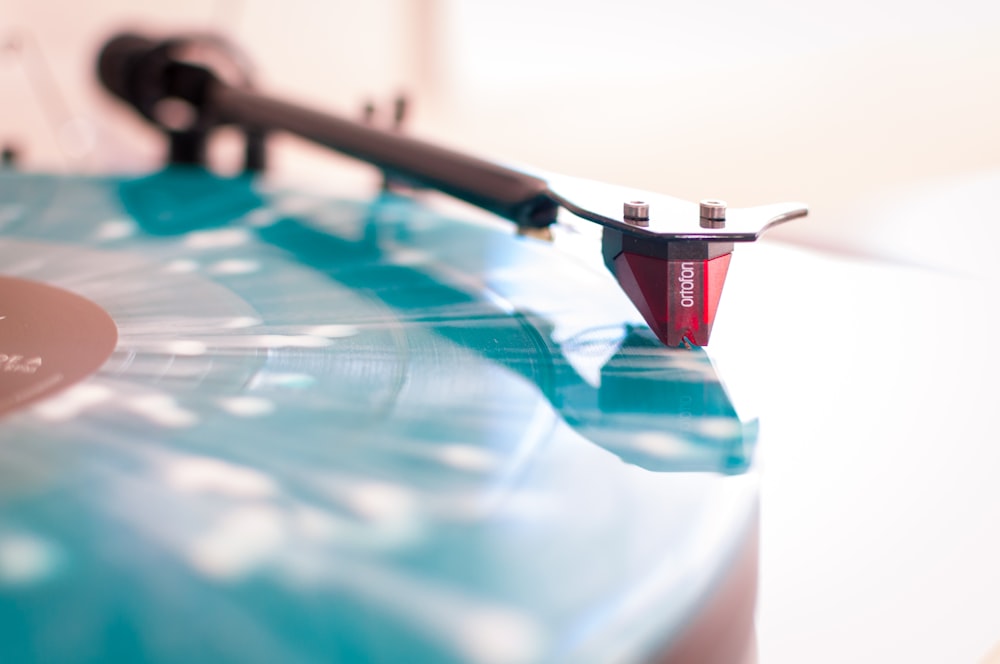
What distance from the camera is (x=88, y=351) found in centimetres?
56

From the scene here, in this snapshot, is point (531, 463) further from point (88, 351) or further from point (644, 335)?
point (88, 351)

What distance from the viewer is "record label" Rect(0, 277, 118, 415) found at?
511mm

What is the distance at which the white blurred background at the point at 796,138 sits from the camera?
50cm

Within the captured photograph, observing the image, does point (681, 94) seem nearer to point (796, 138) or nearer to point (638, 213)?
point (796, 138)

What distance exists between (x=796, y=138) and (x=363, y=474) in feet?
2.53

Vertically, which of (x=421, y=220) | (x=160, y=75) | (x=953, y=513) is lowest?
(x=953, y=513)

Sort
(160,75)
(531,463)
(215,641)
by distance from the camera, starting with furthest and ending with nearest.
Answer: (160,75)
(531,463)
(215,641)

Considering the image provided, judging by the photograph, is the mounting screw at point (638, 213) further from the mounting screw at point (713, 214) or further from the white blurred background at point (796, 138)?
the white blurred background at point (796, 138)

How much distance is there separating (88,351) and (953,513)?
51 centimetres

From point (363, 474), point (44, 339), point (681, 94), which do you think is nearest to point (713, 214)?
point (363, 474)

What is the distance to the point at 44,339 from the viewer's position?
1.90 ft

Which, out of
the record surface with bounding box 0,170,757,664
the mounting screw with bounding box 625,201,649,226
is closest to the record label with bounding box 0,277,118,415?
the record surface with bounding box 0,170,757,664

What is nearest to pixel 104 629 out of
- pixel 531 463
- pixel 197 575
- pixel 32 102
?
pixel 197 575

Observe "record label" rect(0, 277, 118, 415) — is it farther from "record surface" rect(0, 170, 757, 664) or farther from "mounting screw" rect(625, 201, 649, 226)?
"mounting screw" rect(625, 201, 649, 226)
